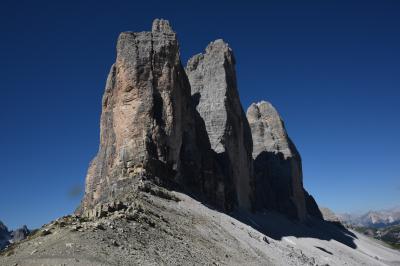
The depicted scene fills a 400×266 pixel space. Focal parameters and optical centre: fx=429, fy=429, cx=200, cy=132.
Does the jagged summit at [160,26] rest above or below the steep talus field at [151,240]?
above

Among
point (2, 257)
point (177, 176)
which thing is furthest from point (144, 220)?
point (177, 176)

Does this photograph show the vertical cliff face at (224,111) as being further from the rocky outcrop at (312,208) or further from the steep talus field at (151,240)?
the rocky outcrop at (312,208)

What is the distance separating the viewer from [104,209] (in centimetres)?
2725

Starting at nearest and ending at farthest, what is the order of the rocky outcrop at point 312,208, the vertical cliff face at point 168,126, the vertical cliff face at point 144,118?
the vertical cliff face at point 144,118, the vertical cliff face at point 168,126, the rocky outcrop at point 312,208

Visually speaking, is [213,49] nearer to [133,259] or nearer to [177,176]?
[177,176]

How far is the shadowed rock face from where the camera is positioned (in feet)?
303

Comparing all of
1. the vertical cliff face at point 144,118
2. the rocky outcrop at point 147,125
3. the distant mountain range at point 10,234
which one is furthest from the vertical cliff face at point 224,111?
the distant mountain range at point 10,234

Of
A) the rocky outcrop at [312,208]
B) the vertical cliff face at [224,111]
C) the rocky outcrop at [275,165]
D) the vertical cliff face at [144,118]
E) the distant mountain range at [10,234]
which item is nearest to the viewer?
the vertical cliff face at [144,118]

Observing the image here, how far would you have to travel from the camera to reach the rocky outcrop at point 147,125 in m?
41.7

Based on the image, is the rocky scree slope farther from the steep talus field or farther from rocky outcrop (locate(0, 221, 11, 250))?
rocky outcrop (locate(0, 221, 11, 250))

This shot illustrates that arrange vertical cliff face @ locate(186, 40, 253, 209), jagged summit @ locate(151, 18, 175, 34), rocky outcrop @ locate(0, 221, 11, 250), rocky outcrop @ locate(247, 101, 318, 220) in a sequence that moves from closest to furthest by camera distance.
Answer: jagged summit @ locate(151, 18, 175, 34), vertical cliff face @ locate(186, 40, 253, 209), rocky outcrop @ locate(247, 101, 318, 220), rocky outcrop @ locate(0, 221, 11, 250)

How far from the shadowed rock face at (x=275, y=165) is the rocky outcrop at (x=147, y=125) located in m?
37.2

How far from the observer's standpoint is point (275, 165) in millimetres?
99500

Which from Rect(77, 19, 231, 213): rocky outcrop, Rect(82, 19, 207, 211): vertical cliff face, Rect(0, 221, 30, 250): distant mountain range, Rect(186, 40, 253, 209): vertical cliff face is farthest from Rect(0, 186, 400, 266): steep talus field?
Rect(0, 221, 30, 250): distant mountain range
